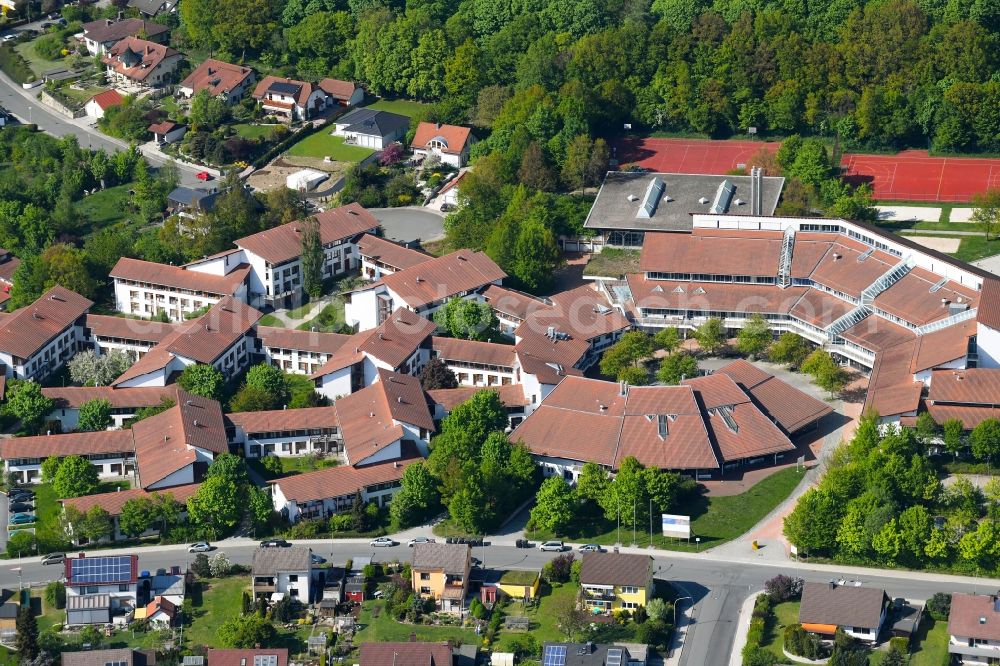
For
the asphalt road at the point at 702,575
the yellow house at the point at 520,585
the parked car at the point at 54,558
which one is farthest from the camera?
the parked car at the point at 54,558

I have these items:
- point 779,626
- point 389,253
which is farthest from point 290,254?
point 779,626

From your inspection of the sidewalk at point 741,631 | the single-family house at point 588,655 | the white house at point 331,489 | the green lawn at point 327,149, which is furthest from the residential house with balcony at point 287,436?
the green lawn at point 327,149

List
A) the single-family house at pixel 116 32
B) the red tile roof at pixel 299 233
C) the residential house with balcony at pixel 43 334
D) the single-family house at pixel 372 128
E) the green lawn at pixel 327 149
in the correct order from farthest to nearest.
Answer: the single-family house at pixel 116 32, the single-family house at pixel 372 128, the green lawn at pixel 327 149, the red tile roof at pixel 299 233, the residential house with balcony at pixel 43 334

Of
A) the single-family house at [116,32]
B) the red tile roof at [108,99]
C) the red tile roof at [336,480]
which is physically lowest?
the red tile roof at [336,480]

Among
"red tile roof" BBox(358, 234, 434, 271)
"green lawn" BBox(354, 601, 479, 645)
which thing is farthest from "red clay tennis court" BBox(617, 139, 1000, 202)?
"green lawn" BBox(354, 601, 479, 645)

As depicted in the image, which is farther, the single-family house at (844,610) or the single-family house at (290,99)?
the single-family house at (290,99)

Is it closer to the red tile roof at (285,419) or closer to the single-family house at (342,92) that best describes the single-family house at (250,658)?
the red tile roof at (285,419)

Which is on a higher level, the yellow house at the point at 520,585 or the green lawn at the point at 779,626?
the green lawn at the point at 779,626
